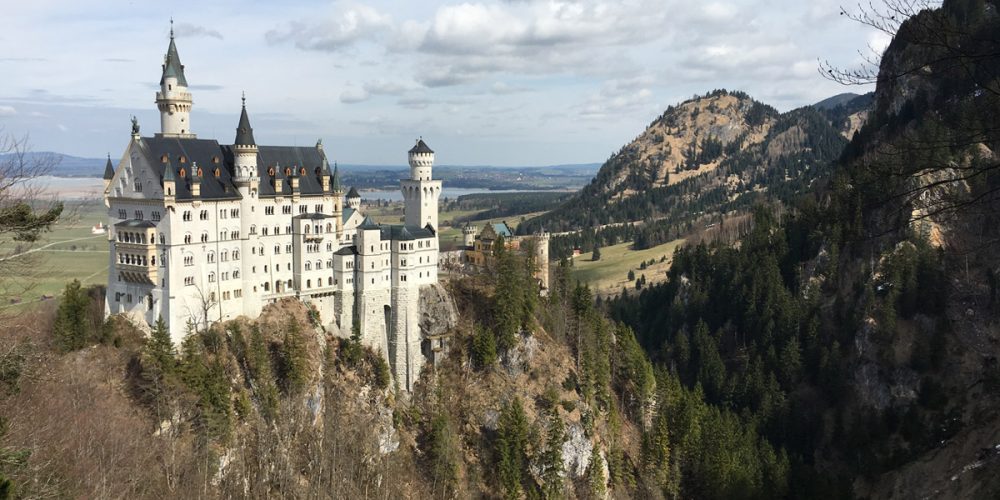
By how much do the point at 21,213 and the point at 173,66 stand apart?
207 ft

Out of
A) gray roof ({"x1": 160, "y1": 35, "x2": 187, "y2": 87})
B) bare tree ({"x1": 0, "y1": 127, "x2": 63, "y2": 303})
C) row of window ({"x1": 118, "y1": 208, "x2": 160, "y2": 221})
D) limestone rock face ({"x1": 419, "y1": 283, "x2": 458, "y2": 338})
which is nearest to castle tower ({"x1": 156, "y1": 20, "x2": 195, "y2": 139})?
gray roof ({"x1": 160, "y1": 35, "x2": 187, "y2": 87})

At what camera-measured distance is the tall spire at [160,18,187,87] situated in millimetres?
88375

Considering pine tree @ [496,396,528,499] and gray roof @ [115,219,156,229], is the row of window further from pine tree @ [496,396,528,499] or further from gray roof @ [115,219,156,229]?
pine tree @ [496,396,528,499]

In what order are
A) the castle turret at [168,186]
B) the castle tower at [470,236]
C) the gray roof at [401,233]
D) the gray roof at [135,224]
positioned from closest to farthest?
1. the castle turret at [168,186]
2. the gray roof at [135,224]
3. the gray roof at [401,233]
4. the castle tower at [470,236]

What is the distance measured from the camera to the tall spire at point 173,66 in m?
88.4

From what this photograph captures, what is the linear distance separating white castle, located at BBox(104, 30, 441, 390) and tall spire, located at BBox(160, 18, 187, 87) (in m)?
0.14

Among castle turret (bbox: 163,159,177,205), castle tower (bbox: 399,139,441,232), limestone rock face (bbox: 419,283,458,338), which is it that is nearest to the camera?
castle turret (bbox: 163,159,177,205)

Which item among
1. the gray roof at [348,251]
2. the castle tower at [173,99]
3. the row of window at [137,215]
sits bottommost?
the gray roof at [348,251]

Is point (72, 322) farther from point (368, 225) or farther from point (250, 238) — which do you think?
point (368, 225)

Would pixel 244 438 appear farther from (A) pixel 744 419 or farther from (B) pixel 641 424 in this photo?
(A) pixel 744 419

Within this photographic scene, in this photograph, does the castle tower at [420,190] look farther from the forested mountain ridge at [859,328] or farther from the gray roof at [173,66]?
the forested mountain ridge at [859,328]

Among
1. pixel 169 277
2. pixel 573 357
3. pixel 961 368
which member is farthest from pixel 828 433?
pixel 169 277

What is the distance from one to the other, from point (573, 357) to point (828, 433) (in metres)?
40.4

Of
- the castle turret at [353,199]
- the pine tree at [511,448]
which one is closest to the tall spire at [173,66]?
the castle turret at [353,199]
